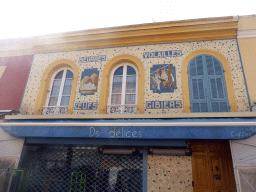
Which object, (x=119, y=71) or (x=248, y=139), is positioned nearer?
(x=248, y=139)

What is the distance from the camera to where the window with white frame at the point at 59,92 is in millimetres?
6086

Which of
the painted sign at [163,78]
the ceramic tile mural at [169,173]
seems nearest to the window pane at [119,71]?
the painted sign at [163,78]

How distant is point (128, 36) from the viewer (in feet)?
20.7

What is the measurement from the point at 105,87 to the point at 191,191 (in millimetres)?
4042

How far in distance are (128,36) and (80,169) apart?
4845 millimetres

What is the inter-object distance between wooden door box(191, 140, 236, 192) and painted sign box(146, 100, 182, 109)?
3.92 feet

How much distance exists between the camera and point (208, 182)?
15.3ft

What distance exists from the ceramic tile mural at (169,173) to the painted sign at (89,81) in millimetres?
2961

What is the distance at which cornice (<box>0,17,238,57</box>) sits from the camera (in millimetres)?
5812

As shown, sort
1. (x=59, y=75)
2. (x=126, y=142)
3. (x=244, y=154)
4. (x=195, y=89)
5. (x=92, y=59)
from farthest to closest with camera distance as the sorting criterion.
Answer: (x=59, y=75) < (x=92, y=59) < (x=195, y=89) < (x=126, y=142) < (x=244, y=154)

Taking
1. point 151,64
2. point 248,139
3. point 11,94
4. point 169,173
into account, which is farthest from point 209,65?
point 11,94

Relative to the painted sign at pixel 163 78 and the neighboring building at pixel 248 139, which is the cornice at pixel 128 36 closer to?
the neighboring building at pixel 248 139

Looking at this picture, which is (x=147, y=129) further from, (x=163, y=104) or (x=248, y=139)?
(x=248, y=139)

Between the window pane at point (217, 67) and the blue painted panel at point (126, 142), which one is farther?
the window pane at point (217, 67)
